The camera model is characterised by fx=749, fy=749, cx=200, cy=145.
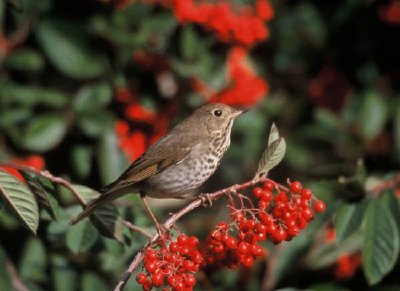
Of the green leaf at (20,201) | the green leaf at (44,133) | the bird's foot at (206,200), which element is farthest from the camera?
the green leaf at (44,133)

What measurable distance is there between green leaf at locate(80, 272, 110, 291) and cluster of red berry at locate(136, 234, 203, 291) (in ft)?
3.71

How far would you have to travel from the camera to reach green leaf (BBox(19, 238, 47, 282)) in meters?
3.54

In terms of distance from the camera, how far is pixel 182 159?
3574mm

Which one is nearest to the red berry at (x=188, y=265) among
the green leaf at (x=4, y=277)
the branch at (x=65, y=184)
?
the branch at (x=65, y=184)

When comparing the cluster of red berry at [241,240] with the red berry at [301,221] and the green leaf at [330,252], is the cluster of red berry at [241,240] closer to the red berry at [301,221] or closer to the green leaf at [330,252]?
the red berry at [301,221]

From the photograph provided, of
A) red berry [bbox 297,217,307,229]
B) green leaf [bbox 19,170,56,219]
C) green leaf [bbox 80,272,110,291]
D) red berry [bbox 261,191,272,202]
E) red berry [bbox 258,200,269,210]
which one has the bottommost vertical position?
green leaf [bbox 80,272,110,291]

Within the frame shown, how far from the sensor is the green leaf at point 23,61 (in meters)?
4.12

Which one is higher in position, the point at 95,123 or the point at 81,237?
the point at 95,123

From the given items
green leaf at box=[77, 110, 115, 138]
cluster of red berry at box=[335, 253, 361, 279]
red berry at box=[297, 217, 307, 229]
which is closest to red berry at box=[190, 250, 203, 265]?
red berry at box=[297, 217, 307, 229]

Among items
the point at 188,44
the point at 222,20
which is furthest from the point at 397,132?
the point at 188,44

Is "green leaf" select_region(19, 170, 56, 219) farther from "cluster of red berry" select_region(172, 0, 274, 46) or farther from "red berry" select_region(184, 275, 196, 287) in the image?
"cluster of red berry" select_region(172, 0, 274, 46)

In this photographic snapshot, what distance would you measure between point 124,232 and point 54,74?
167 cm

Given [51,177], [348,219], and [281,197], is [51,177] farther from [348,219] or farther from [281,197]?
[348,219]

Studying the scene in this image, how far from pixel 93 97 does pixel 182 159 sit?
79cm
